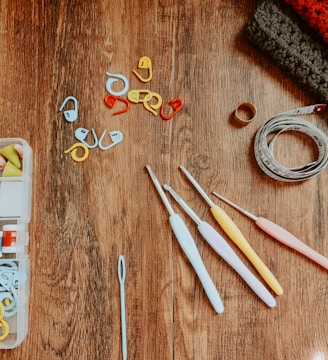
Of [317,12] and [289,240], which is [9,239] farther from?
[317,12]

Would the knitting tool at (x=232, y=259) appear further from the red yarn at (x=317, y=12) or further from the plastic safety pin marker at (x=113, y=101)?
the red yarn at (x=317, y=12)

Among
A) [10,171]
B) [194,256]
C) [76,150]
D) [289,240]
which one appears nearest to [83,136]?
Result: [76,150]

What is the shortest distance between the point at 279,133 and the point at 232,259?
0.23 metres

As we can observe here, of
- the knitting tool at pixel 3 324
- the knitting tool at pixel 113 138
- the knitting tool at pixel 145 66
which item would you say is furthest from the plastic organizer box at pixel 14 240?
the knitting tool at pixel 145 66

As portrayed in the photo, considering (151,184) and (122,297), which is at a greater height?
(151,184)

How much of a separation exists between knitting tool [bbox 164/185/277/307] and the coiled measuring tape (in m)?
0.14

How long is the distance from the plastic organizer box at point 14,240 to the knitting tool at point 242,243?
311 millimetres

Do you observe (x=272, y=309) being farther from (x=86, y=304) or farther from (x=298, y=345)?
(x=86, y=304)

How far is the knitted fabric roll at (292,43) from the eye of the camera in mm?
858

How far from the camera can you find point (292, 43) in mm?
863

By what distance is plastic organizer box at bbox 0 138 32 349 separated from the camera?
0.81 m

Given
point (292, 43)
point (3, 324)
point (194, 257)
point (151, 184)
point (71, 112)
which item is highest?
point (292, 43)

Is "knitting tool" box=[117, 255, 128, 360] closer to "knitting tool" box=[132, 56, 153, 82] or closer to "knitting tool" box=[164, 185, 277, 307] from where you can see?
"knitting tool" box=[164, 185, 277, 307]

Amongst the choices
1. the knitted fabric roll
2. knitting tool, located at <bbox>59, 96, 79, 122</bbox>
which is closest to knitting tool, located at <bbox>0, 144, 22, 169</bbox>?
knitting tool, located at <bbox>59, 96, 79, 122</bbox>
